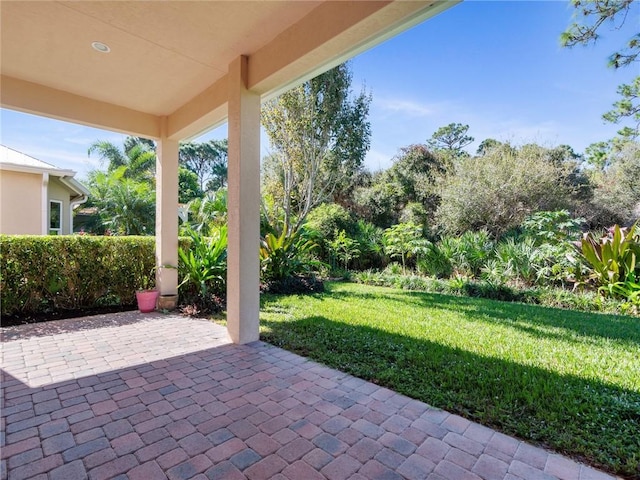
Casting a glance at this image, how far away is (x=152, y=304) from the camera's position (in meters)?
6.01

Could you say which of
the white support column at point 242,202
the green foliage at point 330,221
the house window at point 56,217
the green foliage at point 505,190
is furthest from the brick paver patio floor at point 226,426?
the green foliage at point 505,190

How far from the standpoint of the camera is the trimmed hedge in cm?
515

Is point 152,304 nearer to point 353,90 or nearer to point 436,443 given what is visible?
point 436,443

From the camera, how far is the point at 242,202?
4184 millimetres

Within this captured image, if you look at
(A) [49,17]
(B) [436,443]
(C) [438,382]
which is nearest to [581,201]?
(C) [438,382]

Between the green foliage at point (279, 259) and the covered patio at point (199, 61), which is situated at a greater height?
the covered patio at point (199, 61)

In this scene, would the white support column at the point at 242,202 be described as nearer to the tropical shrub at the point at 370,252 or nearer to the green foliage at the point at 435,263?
the green foliage at the point at 435,263

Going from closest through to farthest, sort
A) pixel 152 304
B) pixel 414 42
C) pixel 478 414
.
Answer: pixel 478 414
pixel 152 304
pixel 414 42

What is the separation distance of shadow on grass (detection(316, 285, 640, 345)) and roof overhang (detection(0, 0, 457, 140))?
470cm

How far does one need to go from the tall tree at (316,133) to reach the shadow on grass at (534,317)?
3.71 meters

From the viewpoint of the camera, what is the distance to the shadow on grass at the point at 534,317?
15.4 ft

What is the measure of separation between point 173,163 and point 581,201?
13744mm

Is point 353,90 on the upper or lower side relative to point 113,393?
upper

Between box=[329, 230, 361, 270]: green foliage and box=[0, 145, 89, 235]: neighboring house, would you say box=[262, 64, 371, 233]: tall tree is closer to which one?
box=[329, 230, 361, 270]: green foliage
